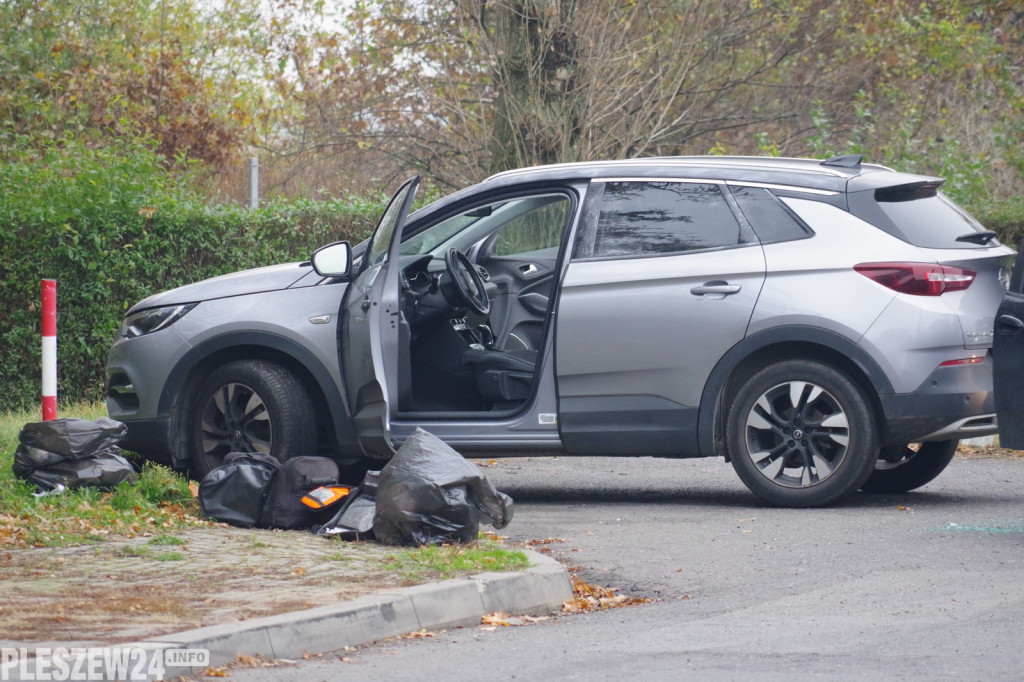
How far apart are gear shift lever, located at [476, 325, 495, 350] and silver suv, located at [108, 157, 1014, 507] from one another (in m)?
0.09

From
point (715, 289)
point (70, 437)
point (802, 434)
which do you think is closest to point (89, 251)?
point (70, 437)

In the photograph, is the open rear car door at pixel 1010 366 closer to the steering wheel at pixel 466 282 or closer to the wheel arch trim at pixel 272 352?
the steering wheel at pixel 466 282

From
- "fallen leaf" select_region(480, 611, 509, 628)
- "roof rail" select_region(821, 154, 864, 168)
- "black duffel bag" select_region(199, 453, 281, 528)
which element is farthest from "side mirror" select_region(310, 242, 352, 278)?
"fallen leaf" select_region(480, 611, 509, 628)

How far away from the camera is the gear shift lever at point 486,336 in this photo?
8508mm

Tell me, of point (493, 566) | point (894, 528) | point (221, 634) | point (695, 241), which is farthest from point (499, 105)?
point (221, 634)

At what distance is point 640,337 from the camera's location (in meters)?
7.64

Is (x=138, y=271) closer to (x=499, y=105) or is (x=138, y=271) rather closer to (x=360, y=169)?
(x=499, y=105)

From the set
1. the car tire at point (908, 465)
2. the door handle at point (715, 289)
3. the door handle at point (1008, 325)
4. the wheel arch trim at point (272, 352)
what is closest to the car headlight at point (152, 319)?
the wheel arch trim at point (272, 352)

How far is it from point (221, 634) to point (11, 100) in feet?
54.7

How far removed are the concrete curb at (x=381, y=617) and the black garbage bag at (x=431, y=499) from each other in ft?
1.88

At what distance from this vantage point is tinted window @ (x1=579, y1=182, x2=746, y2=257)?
775 centimetres

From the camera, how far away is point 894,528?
716 cm

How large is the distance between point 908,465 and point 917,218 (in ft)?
5.98

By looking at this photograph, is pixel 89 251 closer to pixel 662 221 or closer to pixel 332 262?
pixel 332 262
